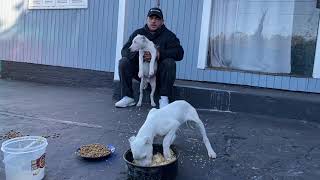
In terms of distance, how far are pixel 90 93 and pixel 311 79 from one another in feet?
12.1

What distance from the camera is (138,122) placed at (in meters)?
4.71

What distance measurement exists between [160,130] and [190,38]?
345 cm

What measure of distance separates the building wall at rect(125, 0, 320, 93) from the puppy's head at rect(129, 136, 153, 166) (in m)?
3.35

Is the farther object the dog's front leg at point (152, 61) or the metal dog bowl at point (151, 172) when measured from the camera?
the dog's front leg at point (152, 61)

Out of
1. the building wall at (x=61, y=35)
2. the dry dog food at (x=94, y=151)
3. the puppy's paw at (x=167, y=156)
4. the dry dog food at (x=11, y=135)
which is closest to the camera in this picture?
the puppy's paw at (x=167, y=156)

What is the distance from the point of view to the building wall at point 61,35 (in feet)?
23.8

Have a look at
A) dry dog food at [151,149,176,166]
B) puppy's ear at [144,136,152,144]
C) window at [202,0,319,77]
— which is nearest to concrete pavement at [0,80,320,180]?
dry dog food at [151,149,176,166]

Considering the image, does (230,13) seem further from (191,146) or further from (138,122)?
(191,146)

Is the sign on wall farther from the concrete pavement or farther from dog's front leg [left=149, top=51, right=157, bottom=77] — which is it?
dog's front leg [left=149, top=51, right=157, bottom=77]

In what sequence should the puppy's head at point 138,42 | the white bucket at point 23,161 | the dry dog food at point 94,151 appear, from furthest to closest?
the puppy's head at point 138,42, the dry dog food at point 94,151, the white bucket at point 23,161

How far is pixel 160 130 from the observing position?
10.2ft

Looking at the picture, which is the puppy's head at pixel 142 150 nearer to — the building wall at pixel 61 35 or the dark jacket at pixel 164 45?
the dark jacket at pixel 164 45

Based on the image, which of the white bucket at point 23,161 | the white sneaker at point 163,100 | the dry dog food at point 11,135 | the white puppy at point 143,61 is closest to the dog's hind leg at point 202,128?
the white bucket at point 23,161

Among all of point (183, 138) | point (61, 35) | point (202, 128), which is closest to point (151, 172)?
point (202, 128)
